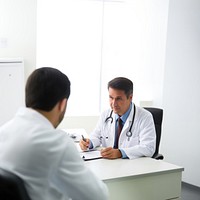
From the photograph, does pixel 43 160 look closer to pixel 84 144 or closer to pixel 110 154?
pixel 110 154

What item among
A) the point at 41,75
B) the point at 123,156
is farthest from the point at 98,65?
the point at 41,75

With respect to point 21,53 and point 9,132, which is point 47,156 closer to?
point 9,132

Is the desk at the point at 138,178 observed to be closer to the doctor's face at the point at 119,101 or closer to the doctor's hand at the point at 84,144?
the doctor's hand at the point at 84,144

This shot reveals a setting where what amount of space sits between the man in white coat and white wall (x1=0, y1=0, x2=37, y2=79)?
2.58m

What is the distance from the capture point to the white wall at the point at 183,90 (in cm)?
351

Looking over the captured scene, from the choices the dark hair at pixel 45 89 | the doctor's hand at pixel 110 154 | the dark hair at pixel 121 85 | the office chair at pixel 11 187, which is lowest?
the doctor's hand at pixel 110 154

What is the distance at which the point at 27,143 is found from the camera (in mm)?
1045

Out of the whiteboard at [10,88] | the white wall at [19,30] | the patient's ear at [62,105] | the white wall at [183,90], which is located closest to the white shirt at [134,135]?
the whiteboard at [10,88]

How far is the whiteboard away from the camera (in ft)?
8.55

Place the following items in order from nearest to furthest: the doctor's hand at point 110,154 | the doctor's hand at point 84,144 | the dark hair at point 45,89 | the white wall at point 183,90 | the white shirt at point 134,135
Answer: the dark hair at point 45,89
the doctor's hand at point 110,154
the white shirt at point 134,135
the doctor's hand at point 84,144
the white wall at point 183,90

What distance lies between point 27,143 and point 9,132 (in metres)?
0.11

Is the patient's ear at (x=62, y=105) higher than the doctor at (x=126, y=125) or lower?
higher

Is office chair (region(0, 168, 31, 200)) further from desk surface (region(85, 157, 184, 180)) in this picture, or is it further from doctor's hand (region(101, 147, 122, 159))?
doctor's hand (region(101, 147, 122, 159))

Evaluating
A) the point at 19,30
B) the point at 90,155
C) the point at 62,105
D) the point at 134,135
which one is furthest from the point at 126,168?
the point at 19,30
